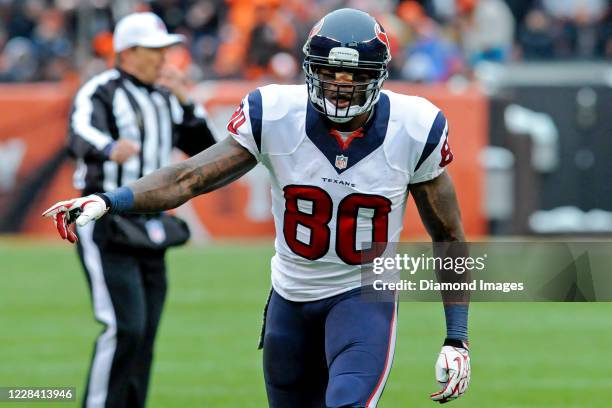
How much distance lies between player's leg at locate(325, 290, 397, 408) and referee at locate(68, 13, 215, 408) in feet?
5.45

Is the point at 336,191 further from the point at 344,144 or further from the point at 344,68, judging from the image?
the point at 344,68

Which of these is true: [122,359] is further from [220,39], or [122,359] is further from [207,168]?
[220,39]

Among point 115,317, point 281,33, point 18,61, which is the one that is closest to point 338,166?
point 115,317

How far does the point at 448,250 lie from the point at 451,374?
0.48m

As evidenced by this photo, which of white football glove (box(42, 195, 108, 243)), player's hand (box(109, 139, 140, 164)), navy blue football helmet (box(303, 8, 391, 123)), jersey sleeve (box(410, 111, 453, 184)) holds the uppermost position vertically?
player's hand (box(109, 139, 140, 164))

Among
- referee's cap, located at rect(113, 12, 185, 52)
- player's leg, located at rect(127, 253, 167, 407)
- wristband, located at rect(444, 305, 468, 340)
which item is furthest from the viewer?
referee's cap, located at rect(113, 12, 185, 52)

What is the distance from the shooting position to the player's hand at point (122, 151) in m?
5.80

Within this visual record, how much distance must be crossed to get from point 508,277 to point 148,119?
201cm

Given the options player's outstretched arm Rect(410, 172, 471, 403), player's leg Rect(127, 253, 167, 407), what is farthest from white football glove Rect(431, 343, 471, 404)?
player's leg Rect(127, 253, 167, 407)

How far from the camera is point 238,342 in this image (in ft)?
29.0

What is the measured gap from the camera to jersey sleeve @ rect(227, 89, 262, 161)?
4492 mm

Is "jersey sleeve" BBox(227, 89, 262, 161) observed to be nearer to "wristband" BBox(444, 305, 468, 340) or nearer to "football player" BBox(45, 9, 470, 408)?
"football player" BBox(45, 9, 470, 408)

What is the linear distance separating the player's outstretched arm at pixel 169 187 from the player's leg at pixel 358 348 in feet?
2.02

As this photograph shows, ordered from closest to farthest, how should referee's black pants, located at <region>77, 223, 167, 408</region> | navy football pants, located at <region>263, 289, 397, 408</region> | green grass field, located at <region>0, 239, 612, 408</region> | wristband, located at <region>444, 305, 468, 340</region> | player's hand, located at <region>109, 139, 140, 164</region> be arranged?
1. navy football pants, located at <region>263, 289, 397, 408</region>
2. wristband, located at <region>444, 305, 468, 340</region>
3. player's hand, located at <region>109, 139, 140, 164</region>
4. referee's black pants, located at <region>77, 223, 167, 408</region>
5. green grass field, located at <region>0, 239, 612, 408</region>
